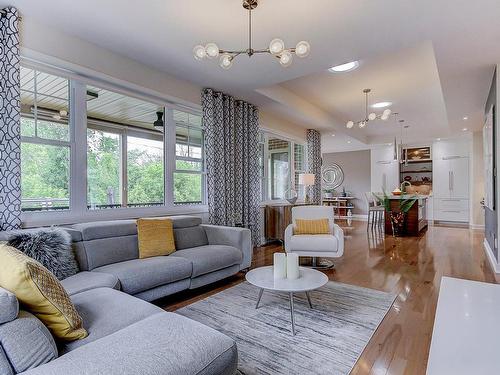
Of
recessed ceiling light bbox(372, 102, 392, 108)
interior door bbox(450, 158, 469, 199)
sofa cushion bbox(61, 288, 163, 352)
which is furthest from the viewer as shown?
interior door bbox(450, 158, 469, 199)

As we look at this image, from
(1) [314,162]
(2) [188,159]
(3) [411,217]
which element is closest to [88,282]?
(2) [188,159]

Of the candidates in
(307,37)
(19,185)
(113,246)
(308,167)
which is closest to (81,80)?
(19,185)

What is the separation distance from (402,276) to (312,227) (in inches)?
49.2

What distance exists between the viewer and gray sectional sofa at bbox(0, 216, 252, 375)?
101cm

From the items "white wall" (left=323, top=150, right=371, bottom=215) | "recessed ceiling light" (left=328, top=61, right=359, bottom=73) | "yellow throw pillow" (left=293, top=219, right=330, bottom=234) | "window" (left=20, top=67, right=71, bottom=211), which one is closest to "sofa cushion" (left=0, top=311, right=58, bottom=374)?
"window" (left=20, top=67, right=71, bottom=211)

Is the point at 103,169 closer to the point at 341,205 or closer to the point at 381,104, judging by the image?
the point at 381,104

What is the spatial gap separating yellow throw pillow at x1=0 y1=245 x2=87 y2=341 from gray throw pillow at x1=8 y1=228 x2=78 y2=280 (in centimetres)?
89

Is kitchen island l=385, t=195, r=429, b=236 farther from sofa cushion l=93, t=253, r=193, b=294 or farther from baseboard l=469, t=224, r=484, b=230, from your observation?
sofa cushion l=93, t=253, r=193, b=294

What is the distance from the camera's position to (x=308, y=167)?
7152mm

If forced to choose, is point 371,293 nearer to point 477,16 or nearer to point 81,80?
point 477,16

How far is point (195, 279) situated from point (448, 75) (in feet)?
13.4

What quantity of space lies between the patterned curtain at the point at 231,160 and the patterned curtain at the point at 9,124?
7.34 feet

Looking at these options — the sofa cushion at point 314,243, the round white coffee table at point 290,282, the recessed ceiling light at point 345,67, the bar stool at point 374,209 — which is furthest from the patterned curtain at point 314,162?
the round white coffee table at point 290,282

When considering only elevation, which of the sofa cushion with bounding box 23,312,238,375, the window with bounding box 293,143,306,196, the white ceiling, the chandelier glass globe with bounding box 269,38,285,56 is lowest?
the sofa cushion with bounding box 23,312,238,375
